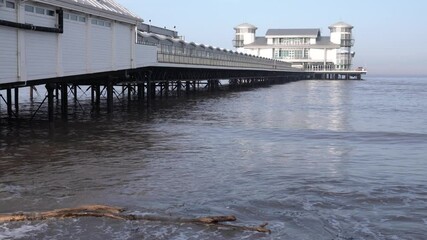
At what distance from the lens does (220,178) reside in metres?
14.1

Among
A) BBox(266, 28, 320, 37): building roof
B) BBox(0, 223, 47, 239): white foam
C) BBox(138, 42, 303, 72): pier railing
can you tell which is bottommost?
BBox(0, 223, 47, 239): white foam

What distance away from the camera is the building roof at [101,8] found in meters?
23.4

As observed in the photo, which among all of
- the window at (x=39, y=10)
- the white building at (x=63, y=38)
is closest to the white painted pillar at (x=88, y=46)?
the white building at (x=63, y=38)

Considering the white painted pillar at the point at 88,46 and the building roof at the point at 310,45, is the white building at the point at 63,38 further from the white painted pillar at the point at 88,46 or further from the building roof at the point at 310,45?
the building roof at the point at 310,45

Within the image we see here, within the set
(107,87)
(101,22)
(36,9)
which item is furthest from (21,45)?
(107,87)

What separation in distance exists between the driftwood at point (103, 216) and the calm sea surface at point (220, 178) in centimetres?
21

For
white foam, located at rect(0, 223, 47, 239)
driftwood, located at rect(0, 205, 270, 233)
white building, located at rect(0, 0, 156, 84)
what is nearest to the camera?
Result: white foam, located at rect(0, 223, 47, 239)

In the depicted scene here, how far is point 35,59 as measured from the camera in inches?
854

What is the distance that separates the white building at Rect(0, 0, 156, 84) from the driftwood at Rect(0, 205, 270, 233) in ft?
35.6

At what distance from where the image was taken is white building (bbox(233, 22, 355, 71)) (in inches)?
6078

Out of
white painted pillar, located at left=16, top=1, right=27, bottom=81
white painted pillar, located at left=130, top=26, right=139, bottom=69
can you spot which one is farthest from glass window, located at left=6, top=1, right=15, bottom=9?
white painted pillar, located at left=130, top=26, right=139, bottom=69

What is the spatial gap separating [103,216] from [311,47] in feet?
491

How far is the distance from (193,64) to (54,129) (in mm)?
27167

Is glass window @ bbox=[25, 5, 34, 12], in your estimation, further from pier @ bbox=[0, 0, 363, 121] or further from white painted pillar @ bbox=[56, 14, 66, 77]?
white painted pillar @ bbox=[56, 14, 66, 77]
